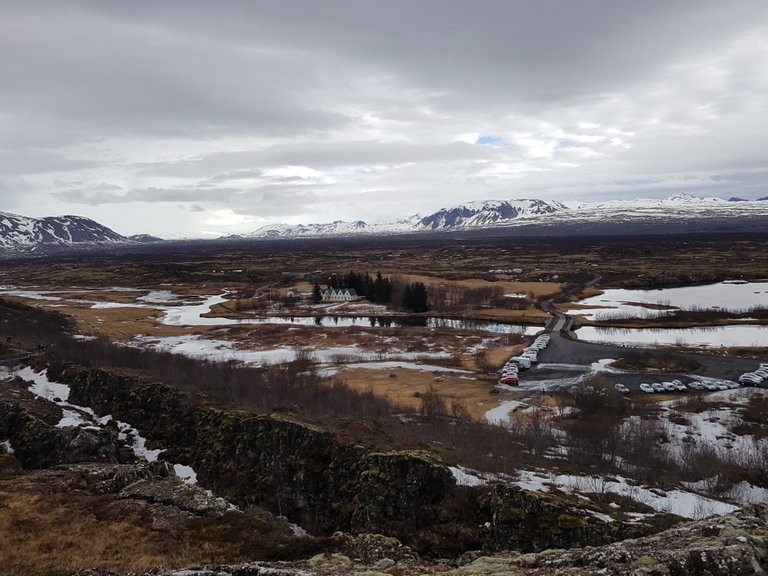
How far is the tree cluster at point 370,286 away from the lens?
398 ft

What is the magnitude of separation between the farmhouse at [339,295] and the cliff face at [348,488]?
91112 mm

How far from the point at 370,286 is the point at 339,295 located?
28.5ft

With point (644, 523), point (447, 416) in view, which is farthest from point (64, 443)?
point (644, 523)

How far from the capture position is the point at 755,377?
50.8 metres

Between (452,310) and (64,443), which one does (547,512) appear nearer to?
(64,443)

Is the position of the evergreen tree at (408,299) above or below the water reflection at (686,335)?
above

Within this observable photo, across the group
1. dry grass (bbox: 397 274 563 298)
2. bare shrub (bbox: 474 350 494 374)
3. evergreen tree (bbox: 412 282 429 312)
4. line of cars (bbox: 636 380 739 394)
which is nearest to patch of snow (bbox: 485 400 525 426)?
line of cars (bbox: 636 380 739 394)

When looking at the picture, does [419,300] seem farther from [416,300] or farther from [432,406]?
[432,406]

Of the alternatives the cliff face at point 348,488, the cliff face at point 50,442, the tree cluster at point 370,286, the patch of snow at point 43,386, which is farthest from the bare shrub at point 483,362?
the tree cluster at point 370,286

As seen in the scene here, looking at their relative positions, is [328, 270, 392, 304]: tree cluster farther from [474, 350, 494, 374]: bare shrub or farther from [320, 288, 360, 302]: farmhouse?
[474, 350, 494, 374]: bare shrub

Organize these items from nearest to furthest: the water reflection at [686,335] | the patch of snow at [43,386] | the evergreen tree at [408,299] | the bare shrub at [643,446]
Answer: the bare shrub at [643,446] < the patch of snow at [43,386] < the water reflection at [686,335] < the evergreen tree at [408,299]

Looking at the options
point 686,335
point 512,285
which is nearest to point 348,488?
point 686,335

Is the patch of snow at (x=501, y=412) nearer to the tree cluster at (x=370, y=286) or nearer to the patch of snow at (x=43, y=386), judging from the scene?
the patch of snow at (x=43, y=386)

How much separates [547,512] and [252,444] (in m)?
16.9
